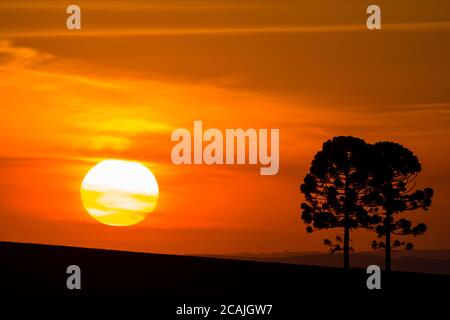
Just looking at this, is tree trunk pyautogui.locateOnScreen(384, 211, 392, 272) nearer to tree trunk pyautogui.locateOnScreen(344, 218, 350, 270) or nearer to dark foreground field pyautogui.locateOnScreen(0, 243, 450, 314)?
tree trunk pyautogui.locateOnScreen(344, 218, 350, 270)

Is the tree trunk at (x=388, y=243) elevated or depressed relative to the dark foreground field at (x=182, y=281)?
elevated

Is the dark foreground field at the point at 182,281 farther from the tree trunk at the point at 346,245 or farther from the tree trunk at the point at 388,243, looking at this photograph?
the tree trunk at the point at 388,243

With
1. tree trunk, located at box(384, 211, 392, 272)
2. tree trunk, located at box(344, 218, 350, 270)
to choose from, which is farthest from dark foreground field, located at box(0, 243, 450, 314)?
tree trunk, located at box(384, 211, 392, 272)

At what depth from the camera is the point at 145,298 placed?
159ft

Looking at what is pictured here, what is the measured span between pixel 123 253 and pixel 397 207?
73.0 feet

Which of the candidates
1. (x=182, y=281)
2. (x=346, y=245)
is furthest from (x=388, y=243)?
(x=182, y=281)

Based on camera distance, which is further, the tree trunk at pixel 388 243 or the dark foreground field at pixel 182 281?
the tree trunk at pixel 388 243

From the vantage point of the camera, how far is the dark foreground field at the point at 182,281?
49175 millimetres

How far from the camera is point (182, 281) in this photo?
5872 cm

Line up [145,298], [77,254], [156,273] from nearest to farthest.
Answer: [145,298] → [156,273] → [77,254]

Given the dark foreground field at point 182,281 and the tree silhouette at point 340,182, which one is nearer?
the dark foreground field at point 182,281

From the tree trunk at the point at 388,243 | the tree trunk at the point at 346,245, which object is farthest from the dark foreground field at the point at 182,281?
the tree trunk at the point at 388,243
